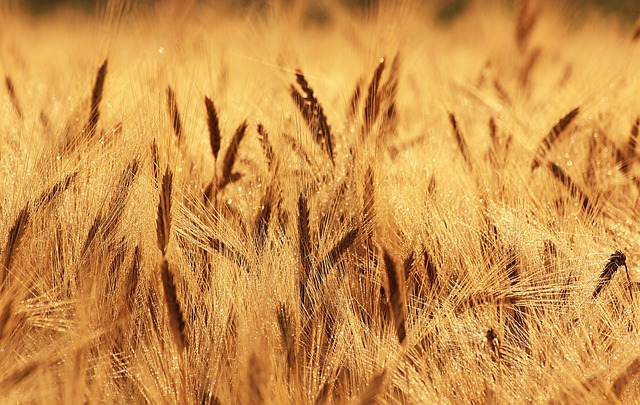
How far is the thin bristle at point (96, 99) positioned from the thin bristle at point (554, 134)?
71 centimetres

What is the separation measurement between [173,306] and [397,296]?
26 cm

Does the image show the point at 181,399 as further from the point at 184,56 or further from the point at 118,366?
the point at 184,56

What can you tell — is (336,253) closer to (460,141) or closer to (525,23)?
(460,141)

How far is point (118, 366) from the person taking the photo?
957mm

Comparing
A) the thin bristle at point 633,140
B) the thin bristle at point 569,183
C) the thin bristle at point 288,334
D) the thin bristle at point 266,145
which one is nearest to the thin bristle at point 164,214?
the thin bristle at point 288,334

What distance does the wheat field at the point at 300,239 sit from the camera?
91 cm

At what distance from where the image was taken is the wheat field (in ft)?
3.00

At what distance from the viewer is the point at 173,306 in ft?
2.83

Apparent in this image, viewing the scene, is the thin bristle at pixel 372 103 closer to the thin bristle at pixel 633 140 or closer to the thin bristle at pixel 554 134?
the thin bristle at pixel 554 134

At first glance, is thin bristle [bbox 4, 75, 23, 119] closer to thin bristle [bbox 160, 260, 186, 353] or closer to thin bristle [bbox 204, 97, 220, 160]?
thin bristle [bbox 204, 97, 220, 160]

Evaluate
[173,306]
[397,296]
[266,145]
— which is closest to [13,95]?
[266,145]

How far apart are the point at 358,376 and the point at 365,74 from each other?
0.55m

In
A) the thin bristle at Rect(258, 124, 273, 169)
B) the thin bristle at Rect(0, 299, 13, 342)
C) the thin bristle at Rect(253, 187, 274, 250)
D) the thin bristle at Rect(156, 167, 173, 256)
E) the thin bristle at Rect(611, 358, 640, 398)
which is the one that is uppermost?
the thin bristle at Rect(611, 358, 640, 398)

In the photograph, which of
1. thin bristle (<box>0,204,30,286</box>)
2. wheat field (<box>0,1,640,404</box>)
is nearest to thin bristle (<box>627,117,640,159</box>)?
wheat field (<box>0,1,640,404</box>)
